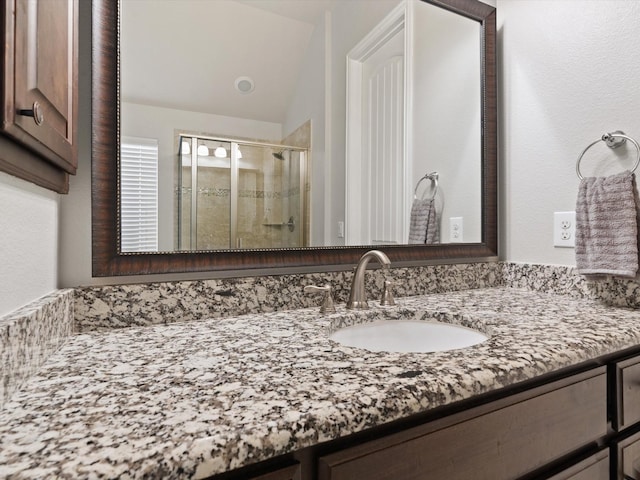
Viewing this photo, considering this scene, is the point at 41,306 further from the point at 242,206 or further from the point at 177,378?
the point at 242,206

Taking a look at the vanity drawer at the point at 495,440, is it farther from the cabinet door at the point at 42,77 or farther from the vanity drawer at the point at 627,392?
the cabinet door at the point at 42,77

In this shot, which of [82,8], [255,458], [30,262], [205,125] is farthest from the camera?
[205,125]

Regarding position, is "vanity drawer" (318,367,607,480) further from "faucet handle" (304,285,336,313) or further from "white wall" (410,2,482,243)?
"white wall" (410,2,482,243)

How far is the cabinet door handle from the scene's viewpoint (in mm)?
472

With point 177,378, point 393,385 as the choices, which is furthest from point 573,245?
point 177,378

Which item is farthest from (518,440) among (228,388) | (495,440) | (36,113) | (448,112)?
(448,112)

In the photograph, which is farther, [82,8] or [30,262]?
[82,8]

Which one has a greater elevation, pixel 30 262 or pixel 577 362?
pixel 30 262

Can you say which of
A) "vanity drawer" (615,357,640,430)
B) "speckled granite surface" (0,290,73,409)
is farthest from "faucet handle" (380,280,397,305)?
"speckled granite surface" (0,290,73,409)

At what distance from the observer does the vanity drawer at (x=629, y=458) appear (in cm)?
79

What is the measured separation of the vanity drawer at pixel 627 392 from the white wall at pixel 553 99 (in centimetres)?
51

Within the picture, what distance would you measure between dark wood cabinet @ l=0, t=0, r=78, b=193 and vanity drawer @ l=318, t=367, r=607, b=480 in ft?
1.85

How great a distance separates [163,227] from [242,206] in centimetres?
20

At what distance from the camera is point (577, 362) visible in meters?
0.71
